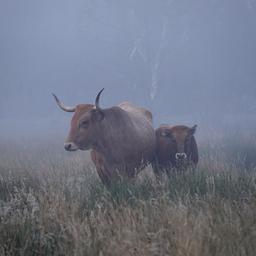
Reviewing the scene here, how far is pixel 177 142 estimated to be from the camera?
324 inches

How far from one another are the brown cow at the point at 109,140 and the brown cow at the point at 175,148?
0.30 meters

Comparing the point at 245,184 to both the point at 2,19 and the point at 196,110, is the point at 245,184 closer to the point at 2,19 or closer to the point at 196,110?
the point at 196,110

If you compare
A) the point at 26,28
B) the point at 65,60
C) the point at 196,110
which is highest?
the point at 26,28

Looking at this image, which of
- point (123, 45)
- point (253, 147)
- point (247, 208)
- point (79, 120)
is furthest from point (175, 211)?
point (123, 45)

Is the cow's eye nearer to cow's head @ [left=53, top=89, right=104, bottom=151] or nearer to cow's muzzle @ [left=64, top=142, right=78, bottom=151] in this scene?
cow's head @ [left=53, top=89, right=104, bottom=151]

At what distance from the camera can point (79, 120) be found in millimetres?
7484

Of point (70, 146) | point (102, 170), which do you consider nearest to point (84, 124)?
point (70, 146)

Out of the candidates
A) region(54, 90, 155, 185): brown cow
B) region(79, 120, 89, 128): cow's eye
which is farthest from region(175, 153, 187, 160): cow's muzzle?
region(79, 120, 89, 128): cow's eye

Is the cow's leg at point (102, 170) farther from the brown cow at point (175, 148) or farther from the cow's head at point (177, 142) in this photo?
the cow's head at point (177, 142)

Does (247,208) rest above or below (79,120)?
below

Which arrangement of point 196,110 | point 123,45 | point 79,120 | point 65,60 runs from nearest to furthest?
point 79,120 < point 196,110 < point 123,45 < point 65,60

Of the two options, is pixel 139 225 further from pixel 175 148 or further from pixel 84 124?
pixel 175 148

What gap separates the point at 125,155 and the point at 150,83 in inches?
1168

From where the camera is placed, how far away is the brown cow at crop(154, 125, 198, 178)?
8219 millimetres
